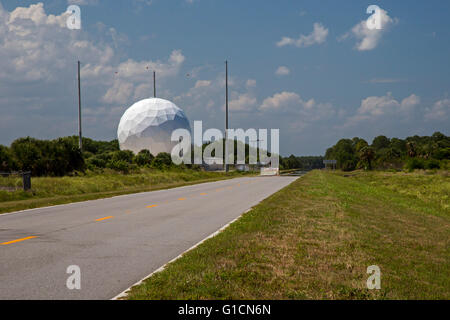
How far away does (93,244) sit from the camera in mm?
9656

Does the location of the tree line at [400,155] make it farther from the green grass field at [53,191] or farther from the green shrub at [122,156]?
the green grass field at [53,191]

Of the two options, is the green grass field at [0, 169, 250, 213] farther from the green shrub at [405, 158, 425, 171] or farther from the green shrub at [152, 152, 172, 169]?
the green shrub at [405, 158, 425, 171]

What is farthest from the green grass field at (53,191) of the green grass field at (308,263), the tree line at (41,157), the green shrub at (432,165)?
the green shrub at (432,165)

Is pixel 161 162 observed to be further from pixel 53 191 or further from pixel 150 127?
pixel 53 191

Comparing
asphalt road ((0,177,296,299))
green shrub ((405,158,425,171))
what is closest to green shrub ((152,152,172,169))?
asphalt road ((0,177,296,299))

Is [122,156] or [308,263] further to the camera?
[122,156]

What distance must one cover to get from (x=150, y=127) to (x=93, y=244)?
203 ft

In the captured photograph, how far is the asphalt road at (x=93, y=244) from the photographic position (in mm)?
6438

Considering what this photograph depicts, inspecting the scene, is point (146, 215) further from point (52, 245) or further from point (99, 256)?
point (99, 256)

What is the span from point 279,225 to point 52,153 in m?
25.2

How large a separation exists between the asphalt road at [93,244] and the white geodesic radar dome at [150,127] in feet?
175

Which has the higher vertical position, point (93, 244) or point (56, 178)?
point (56, 178)

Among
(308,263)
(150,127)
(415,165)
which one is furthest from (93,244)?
(415,165)
